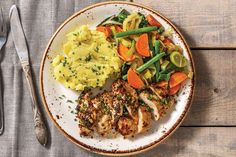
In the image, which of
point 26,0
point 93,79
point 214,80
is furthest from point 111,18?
point 214,80

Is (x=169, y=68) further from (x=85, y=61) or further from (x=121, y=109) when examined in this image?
(x=85, y=61)

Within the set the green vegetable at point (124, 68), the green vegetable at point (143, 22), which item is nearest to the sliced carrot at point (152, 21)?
the green vegetable at point (143, 22)

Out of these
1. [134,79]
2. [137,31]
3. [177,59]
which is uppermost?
[137,31]

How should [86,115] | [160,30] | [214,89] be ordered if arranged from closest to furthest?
1. [86,115]
2. [160,30]
3. [214,89]

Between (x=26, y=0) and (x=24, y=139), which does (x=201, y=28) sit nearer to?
(x=26, y=0)

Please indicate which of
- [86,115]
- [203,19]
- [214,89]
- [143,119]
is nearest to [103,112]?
[86,115]

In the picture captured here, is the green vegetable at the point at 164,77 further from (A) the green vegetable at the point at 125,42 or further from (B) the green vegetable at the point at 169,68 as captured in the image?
(A) the green vegetable at the point at 125,42

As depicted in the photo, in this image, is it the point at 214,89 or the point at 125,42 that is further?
the point at 214,89
